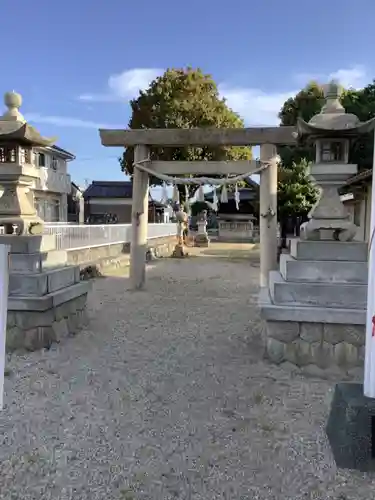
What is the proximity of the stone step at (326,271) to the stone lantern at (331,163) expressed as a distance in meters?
0.35

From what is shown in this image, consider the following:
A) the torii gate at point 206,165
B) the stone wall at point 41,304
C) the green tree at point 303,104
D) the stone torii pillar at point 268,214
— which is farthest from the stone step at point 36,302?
the green tree at point 303,104

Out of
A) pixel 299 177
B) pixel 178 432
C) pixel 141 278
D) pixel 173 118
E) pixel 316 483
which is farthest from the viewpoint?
pixel 173 118

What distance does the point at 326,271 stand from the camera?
4.72 m

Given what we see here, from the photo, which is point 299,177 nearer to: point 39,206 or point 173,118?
point 173,118

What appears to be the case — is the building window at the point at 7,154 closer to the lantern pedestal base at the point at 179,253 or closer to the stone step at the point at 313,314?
the stone step at the point at 313,314

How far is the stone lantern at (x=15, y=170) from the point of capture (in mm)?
5535

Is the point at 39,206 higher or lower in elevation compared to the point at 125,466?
higher

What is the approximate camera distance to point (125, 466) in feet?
9.15

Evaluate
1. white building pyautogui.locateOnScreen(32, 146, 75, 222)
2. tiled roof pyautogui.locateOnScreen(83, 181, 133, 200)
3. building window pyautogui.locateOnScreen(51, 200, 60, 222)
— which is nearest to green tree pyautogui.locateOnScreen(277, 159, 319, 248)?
white building pyautogui.locateOnScreen(32, 146, 75, 222)

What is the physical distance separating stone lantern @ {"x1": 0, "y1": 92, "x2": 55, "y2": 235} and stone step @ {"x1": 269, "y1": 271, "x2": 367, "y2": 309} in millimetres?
3278

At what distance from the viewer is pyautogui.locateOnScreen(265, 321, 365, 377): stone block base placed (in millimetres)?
4543

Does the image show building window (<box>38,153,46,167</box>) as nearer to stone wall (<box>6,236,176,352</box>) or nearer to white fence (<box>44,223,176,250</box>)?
white fence (<box>44,223,176,250</box>)

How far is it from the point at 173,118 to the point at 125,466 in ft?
63.5

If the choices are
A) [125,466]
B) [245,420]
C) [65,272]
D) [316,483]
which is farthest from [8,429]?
[65,272]
